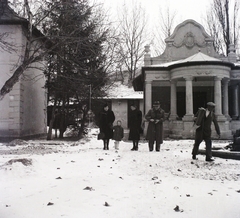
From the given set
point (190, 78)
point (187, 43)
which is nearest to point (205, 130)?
point (190, 78)

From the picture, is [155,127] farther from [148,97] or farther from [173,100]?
[173,100]

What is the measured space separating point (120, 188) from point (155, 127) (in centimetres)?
559

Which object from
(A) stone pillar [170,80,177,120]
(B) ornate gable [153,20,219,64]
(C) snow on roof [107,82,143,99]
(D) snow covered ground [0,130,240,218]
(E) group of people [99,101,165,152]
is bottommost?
(D) snow covered ground [0,130,240,218]

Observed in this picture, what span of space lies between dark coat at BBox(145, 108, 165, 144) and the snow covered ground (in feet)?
7.36

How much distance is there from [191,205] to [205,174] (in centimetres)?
235

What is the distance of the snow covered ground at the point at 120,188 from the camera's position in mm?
3979

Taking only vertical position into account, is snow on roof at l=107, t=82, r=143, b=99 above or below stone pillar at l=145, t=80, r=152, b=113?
above

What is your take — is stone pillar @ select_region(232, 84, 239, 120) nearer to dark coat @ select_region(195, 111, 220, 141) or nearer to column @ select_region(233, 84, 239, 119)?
column @ select_region(233, 84, 239, 119)

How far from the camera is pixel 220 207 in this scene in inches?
164

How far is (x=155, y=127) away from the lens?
10.6m

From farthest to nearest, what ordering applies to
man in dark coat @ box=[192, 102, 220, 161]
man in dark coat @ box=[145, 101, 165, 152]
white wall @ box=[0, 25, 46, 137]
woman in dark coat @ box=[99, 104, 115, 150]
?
white wall @ box=[0, 25, 46, 137] → woman in dark coat @ box=[99, 104, 115, 150] → man in dark coat @ box=[145, 101, 165, 152] → man in dark coat @ box=[192, 102, 220, 161]

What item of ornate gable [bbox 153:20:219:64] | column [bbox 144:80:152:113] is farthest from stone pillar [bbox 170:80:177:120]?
ornate gable [bbox 153:20:219:64]

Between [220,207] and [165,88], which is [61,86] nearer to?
[165,88]

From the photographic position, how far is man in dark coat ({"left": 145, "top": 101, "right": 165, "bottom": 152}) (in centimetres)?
1041
